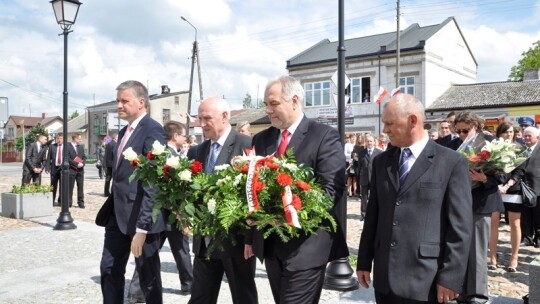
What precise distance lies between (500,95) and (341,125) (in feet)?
89.3

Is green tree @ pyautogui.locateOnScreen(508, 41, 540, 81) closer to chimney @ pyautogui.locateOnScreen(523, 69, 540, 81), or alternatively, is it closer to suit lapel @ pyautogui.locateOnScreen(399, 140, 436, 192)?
chimney @ pyautogui.locateOnScreen(523, 69, 540, 81)

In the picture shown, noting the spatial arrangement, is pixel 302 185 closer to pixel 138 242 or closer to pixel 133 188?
pixel 138 242

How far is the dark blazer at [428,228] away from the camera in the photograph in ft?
8.79

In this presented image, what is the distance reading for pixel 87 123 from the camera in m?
73.5

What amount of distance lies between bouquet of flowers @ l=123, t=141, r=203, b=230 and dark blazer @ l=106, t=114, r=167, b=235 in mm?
582

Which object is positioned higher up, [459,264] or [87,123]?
[87,123]

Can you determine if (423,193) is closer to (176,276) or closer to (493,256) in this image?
(176,276)

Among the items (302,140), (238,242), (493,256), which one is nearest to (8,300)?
(238,242)

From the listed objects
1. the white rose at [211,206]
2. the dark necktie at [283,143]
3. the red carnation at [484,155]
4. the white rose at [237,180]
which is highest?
the dark necktie at [283,143]

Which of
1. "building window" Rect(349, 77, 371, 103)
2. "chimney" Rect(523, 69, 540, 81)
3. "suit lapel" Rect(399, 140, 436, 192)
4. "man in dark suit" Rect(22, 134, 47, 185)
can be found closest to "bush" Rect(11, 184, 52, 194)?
"man in dark suit" Rect(22, 134, 47, 185)

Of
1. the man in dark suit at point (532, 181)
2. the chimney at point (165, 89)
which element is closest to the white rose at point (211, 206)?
the man in dark suit at point (532, 181)

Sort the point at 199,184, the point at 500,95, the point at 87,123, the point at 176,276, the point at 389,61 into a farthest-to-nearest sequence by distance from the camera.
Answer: the point at 87,123 → the point at 389,61 → the point at 500,95 → the point at 176,276 → the point at 199,184

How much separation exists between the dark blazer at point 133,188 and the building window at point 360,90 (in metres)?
30.1

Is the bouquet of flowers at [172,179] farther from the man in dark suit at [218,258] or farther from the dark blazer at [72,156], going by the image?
the dark blazer at [72,156]
